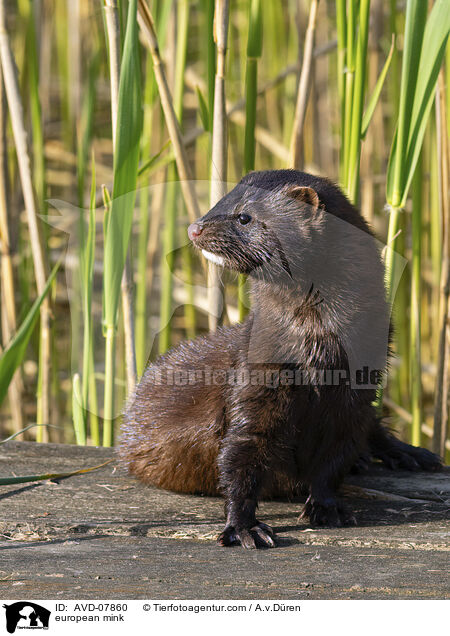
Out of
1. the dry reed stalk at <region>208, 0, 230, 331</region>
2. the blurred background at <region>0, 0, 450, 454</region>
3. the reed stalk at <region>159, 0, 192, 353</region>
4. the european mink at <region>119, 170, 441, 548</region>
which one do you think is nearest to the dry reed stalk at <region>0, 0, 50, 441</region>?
the blurred background at <region>0, 0, 450, 454</region>

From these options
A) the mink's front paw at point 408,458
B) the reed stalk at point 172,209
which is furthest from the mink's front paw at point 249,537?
the reed stalk at point 172,209

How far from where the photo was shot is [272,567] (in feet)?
5.92

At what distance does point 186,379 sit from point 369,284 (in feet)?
2.25

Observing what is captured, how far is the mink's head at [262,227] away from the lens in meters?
2.10

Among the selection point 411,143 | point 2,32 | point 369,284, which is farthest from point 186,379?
point 2,32

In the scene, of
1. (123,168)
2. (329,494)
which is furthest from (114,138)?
(329,494)

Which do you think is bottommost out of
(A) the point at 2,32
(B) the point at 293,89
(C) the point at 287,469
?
(C) the point at 287,469

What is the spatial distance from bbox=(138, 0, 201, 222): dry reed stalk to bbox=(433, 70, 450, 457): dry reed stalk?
987 millimetres

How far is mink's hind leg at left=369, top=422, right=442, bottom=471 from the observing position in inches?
105

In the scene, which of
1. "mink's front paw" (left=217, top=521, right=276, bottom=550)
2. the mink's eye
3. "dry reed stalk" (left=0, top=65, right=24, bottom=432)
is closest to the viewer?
"mink's front paw" (left=217, top=521, right=276, bottom=550)

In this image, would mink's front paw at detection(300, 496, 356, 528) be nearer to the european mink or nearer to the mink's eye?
the european mink

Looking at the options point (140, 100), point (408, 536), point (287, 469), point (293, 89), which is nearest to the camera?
point (408, 536)

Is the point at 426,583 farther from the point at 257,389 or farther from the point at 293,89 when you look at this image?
the point at 293,89

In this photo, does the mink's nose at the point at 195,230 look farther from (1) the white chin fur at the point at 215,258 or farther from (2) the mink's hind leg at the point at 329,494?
(2) the mink's hind leg at the point at 329,494
